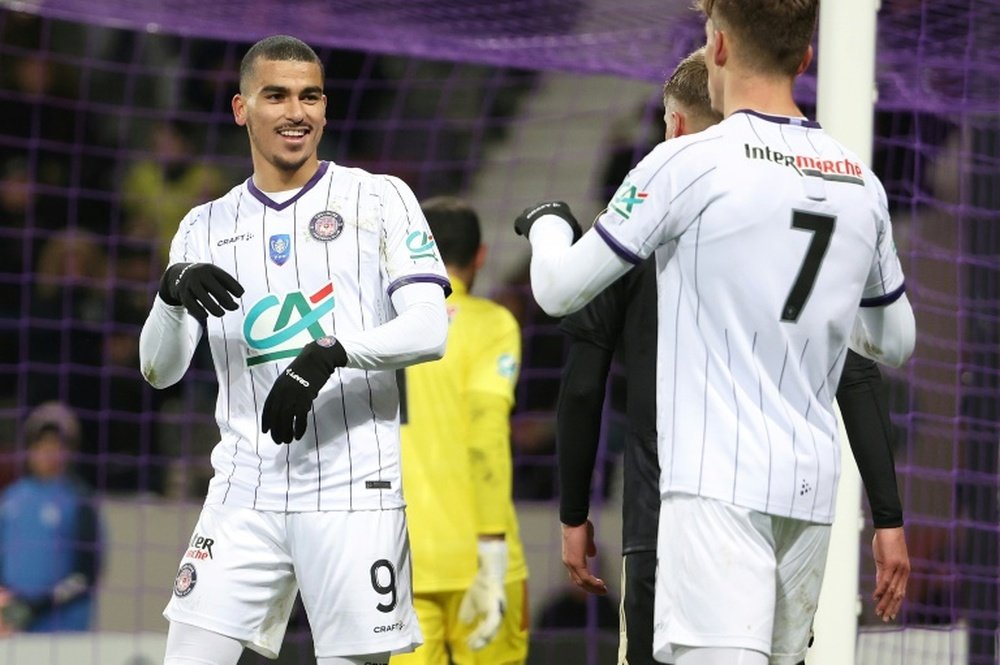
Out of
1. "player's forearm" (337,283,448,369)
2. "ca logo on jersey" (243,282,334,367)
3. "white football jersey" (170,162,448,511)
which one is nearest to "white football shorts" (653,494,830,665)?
"player's forearm" (337,283,448,369)

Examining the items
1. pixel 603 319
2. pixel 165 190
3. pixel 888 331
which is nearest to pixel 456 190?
pixel 165 190

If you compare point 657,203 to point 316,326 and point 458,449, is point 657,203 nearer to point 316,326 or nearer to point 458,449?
point 316,326

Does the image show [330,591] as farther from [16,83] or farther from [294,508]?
[16,83]

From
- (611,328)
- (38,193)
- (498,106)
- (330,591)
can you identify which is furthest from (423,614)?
(498,106)

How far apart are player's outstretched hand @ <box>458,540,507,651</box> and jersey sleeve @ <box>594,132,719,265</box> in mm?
2578

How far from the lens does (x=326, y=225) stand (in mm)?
3967

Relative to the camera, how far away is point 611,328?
3523 millimetres

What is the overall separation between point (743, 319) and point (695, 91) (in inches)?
28.1

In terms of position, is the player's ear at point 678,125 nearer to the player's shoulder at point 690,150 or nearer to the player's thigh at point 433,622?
the player's shoulder at point 690,150

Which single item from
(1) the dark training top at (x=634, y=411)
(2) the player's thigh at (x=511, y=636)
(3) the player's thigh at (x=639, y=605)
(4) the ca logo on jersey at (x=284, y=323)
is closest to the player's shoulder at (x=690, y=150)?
(1) the dark training top at (x=634, y=411)

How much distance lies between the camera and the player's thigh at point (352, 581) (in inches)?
149

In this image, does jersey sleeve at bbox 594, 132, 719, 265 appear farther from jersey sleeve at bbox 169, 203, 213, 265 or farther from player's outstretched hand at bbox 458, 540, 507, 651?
player's outstretched hand at bbox 458, 540, 507, 651

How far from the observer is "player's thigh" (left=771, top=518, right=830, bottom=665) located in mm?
3057

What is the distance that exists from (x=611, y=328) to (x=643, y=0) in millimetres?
3895
